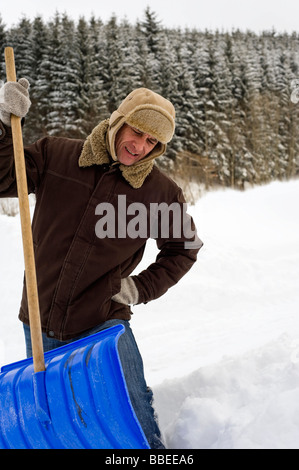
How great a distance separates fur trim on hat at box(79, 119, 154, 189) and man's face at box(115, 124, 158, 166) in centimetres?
Result: 3

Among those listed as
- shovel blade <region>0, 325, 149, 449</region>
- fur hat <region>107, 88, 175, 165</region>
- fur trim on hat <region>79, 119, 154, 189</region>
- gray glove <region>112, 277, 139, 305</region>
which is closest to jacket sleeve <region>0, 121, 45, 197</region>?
fur trim on hat <region>79, 119, 154, 189</region>

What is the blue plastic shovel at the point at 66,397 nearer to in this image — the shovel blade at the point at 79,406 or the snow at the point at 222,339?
the shovel blade at the point at 79,406

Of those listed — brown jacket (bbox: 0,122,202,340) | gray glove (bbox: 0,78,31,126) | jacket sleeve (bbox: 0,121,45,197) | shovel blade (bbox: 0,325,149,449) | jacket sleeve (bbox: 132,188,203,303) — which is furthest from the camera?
jacket sleeve (bbox: 132,188,203,303)

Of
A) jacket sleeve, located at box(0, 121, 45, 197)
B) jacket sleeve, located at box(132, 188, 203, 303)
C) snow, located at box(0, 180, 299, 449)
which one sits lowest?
snow, located at box(0, 180, 299, 449)

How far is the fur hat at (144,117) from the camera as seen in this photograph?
5.60 feet

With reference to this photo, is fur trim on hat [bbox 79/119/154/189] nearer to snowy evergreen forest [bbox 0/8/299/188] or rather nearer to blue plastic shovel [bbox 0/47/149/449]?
blue plastic shovel [bbox 0/47/149/449]

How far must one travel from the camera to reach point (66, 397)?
1.41 meters

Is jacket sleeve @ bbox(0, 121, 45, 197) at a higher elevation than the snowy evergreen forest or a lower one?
lower

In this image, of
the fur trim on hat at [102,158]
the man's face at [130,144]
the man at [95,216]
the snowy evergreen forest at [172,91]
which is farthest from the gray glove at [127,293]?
the snowy evergreen forest at [172,91]

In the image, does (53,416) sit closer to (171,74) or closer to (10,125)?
(10,125)

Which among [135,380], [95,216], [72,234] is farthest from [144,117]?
[135,380]

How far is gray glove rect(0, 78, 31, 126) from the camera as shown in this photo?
4.83ft

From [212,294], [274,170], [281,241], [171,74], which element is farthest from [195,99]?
[212,294]

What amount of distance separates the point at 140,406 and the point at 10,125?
128 centimetres
